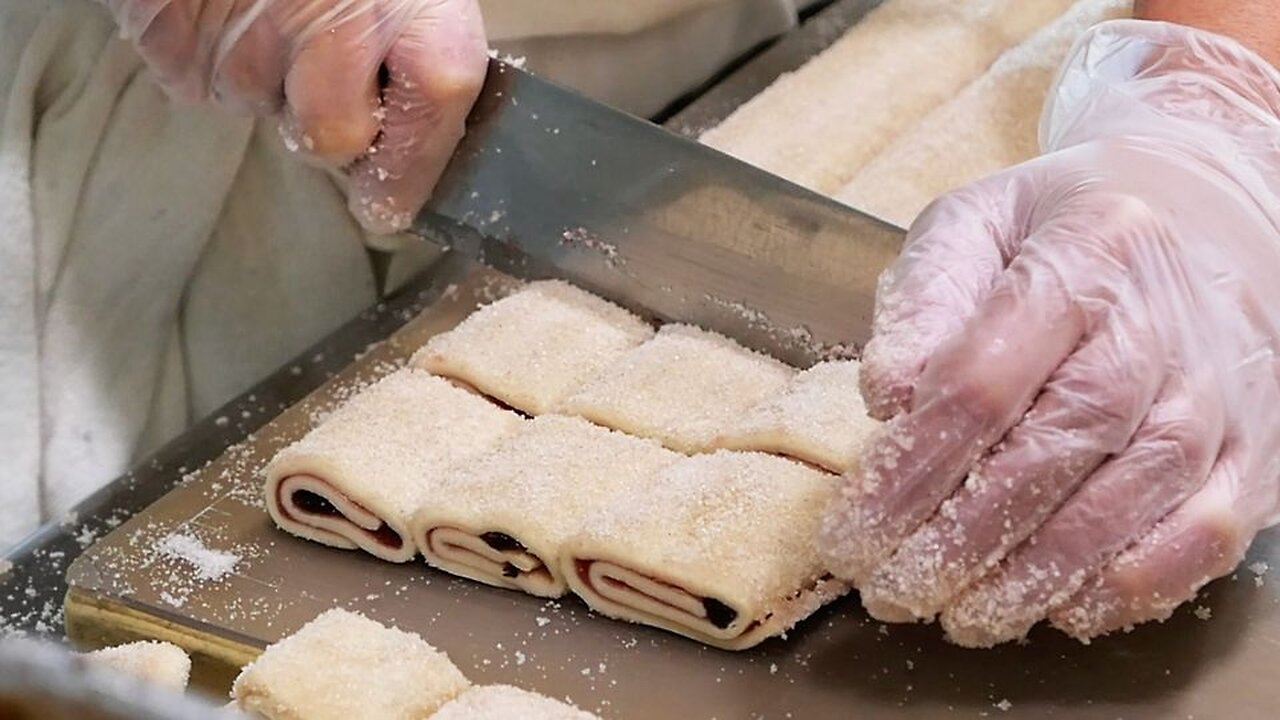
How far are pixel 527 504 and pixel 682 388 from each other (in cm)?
30

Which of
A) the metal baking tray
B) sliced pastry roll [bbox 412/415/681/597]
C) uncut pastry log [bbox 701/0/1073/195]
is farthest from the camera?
uncut pastry log [bbox 701/0/1073/195]

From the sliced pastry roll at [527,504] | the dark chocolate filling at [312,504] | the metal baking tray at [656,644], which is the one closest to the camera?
the metal baking tray at [656,644]

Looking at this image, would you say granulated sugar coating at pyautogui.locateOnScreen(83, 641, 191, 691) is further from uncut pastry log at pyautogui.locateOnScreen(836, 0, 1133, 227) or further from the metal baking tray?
uncut pastry log at pyautogui.locateOnScreen(836, 0, 1133, 227)

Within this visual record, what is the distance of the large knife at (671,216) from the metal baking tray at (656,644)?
42cm

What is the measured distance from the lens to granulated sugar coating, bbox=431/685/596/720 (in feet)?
4.66

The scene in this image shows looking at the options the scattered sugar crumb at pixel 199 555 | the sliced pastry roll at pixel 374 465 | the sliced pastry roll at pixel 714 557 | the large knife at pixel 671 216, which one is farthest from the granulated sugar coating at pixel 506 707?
the large knife at pixel 671 216

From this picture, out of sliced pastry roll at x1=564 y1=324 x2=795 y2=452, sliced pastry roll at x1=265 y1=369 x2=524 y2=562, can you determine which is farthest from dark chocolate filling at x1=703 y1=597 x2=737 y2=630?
sliced pastry roll at x1=265 y1=369 x2=524 y2=562

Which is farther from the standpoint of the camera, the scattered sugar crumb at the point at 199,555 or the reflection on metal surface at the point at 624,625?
the scattered sugar crumb at the point at 199,555

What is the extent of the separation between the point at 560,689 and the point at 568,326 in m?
0.59

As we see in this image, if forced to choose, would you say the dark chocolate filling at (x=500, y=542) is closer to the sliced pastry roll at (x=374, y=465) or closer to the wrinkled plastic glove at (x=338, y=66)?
the sliced pastry roll at (x=374, y=465)

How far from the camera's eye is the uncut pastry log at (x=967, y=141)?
7.43ft

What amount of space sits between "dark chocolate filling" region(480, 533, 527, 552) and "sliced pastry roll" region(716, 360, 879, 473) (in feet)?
0.95

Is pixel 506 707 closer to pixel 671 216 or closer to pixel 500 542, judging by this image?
pixel 500 542

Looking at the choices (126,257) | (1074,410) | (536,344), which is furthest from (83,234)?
(1074,410)
